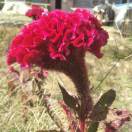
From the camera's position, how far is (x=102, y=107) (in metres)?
1.87

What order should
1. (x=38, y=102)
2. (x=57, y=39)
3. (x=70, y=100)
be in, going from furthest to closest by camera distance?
1. (x=38, y=102)
2. (x=70, y=100)
3. (x=57, y=39)

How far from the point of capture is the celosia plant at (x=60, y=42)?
167 centimetres

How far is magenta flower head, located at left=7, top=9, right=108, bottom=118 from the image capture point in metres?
1.67

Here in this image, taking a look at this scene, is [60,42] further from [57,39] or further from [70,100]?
[70,100]

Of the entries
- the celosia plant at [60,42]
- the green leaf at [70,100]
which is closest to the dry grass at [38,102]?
the green leaf at [70,100]

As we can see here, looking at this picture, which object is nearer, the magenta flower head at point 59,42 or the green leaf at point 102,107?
the magenta flower head at point 59,42

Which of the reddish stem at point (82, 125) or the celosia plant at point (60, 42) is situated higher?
the celosia plant at point (60, 42)

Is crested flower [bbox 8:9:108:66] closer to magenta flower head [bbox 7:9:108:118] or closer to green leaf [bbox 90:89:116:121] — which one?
magenta flower head [bbox 7:9:108:118]

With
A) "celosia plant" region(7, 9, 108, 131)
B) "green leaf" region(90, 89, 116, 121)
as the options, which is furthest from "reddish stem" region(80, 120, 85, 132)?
"celosia plant" region(7, 9, 108, 131)

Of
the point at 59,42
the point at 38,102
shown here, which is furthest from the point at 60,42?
the point at 38,102

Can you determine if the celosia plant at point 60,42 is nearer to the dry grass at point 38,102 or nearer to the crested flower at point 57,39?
the crested flower at point 57,39

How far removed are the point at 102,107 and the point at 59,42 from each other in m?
0.30

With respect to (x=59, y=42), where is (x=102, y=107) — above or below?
below

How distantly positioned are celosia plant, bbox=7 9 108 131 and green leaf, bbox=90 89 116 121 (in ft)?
0.46
